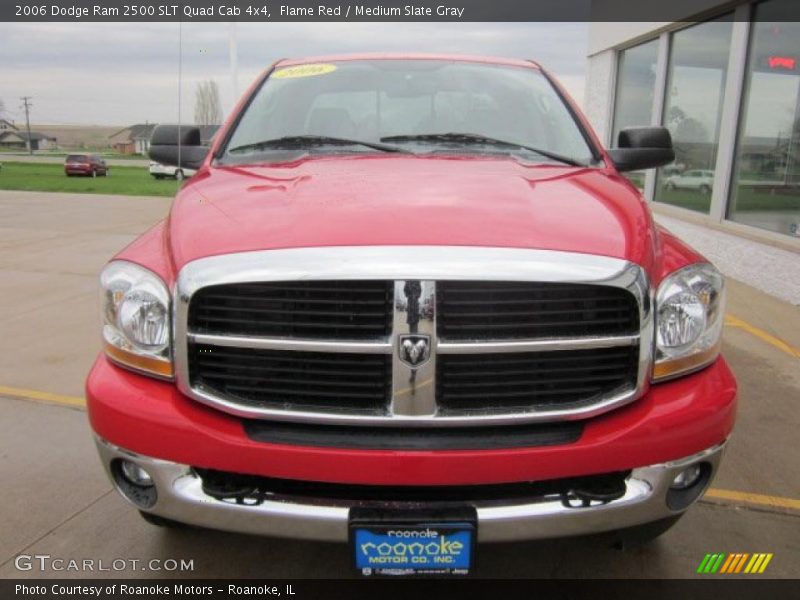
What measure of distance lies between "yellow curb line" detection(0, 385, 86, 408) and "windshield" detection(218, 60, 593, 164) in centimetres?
187

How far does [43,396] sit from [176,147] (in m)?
1.72

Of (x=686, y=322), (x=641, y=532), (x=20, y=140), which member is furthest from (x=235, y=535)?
(x=20, y=140)

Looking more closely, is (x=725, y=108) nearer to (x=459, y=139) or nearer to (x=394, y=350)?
(x=459, y=139)

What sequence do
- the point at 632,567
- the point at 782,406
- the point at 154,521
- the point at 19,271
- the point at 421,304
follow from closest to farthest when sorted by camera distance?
the point at 421,304, the point at 154,521, the point at 632,567, the point at 782,406, the point at 19,271

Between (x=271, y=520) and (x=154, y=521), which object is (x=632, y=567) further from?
(x=154, y=521)

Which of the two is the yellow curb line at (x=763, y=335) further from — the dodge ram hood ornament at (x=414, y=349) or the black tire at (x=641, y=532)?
the dodge ram hood ornament at (x=414, y=349)

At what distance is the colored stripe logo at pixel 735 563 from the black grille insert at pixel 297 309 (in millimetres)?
1623

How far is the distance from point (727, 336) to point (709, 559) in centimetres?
330

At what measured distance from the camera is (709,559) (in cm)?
255

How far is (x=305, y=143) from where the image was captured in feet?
9.91

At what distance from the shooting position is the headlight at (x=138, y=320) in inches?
78.3

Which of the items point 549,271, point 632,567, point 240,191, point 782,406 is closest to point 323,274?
point 549,271

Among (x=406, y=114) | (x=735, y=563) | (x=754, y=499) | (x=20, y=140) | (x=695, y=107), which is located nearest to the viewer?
(x=735, y=563)

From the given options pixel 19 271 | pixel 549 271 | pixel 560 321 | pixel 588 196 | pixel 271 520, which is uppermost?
pixel 588 196
